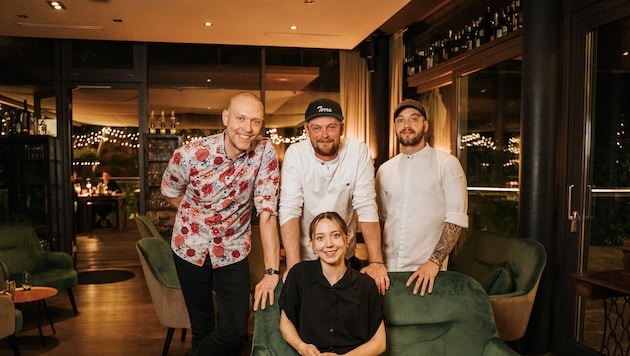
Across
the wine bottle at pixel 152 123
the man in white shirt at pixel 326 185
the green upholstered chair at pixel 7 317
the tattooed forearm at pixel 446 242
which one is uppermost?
the wine bottle at pixel 152 123

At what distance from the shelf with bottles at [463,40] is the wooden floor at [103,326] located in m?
3.43

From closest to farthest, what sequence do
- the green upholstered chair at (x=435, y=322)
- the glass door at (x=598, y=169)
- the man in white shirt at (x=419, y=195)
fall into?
the green upholstered chair at (x=435, y=322)
the man in white shirt at (x=419, y=195)
the glass door at (x=598, y=169)

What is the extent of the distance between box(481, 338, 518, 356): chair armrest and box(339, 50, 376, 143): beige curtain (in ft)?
18.0

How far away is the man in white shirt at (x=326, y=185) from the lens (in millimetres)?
2264

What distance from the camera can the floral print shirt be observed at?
2420 millimetres

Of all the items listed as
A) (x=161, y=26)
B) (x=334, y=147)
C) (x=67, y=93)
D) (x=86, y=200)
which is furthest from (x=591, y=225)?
(x=86, y=200)

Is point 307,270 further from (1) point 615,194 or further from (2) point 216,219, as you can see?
(1) point 615,194

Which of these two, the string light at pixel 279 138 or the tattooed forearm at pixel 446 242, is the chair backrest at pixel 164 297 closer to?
the tattooed forearm at pixel 446 242

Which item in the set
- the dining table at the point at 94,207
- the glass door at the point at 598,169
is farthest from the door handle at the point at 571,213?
the dining table at the point at 94,207

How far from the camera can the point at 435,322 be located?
2.12 metres

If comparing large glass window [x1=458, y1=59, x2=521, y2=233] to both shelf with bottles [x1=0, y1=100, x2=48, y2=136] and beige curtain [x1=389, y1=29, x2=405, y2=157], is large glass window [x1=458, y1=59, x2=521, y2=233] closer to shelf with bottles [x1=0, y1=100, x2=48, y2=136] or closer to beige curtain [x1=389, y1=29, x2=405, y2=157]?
beige curtain [x1=389, y1=29, x2=405, y2=157]

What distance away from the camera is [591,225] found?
334cm

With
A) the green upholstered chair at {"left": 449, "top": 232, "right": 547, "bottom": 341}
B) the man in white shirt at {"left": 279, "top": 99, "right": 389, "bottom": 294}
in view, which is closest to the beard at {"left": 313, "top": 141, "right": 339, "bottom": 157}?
the man in white shirt at {"left": 279, "top": 99, "right": 389, "bottom": 294}

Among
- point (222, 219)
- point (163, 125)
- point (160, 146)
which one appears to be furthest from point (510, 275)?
point (163, 125)
